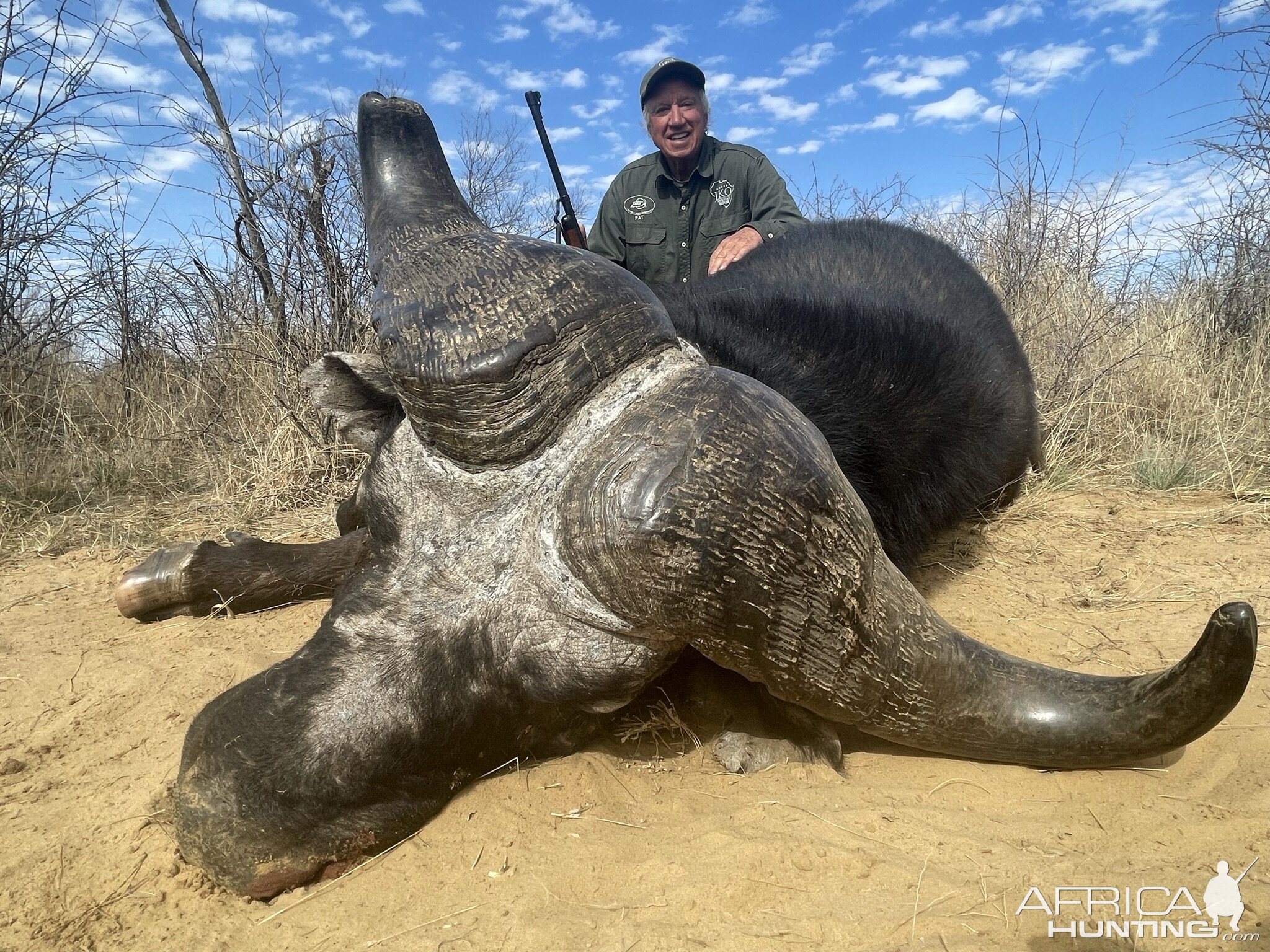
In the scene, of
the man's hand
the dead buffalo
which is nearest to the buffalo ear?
the dead buffalo

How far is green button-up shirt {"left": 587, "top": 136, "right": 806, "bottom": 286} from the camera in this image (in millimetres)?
6324

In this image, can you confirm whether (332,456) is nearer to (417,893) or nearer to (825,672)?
(417,893)

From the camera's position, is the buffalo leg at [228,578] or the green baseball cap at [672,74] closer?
the buffalo leg at [228,578]

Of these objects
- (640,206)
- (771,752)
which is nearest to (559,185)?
(640,206)

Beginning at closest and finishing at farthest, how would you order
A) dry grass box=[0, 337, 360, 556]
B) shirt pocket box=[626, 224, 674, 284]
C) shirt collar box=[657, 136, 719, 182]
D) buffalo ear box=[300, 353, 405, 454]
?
buffalo ear box=[300, 353, 405, 454] < dry grass box=[0, 337, 360, 556] < shirt pocket box=[626, 224, 674, 284] < shirt collar box=[657, 136, 719, 182]

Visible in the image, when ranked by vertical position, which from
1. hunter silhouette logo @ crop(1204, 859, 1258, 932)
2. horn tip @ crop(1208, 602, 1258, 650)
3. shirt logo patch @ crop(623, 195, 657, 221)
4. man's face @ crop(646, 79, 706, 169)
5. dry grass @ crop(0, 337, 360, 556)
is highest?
man's face @ crop(646, 79, 706, 169)

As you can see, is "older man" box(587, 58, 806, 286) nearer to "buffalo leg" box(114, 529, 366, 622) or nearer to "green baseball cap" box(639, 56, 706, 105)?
"green baseball cap" box(639, 56, 706, 105)

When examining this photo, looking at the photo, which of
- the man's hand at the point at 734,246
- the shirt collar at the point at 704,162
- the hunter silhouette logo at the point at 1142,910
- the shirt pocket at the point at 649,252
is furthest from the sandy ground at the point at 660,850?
the shirt collar at the point at 704,162

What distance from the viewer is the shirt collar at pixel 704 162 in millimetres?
6574

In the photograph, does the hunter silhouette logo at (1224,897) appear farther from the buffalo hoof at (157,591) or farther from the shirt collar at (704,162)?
the shirt collar at (704,162)

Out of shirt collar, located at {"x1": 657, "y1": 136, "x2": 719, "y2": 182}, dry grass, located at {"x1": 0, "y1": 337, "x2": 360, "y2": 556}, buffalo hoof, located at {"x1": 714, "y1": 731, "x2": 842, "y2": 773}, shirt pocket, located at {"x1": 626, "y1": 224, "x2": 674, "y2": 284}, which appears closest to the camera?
buffalo hoof, located at {"x1": 714, "y1": 731, "x2": 842, "y2": 773}

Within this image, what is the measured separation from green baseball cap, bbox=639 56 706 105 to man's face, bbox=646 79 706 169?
44 mm

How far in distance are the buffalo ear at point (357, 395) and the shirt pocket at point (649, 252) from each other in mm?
4506

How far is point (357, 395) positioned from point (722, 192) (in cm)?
499
